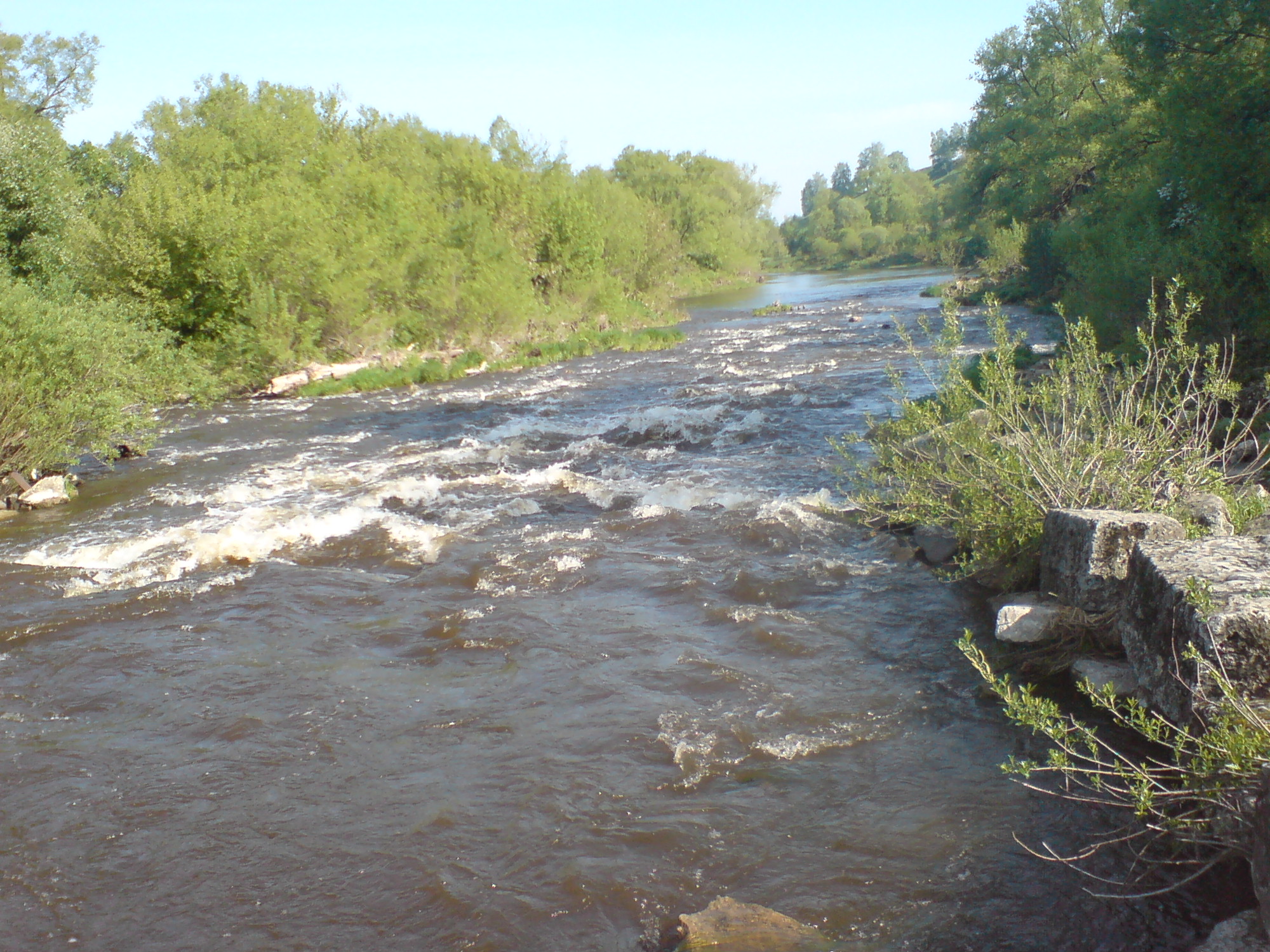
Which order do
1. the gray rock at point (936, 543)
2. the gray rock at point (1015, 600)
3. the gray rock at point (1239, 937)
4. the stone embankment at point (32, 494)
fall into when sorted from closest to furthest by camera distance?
the gray rock at point (1239, 937)
the gray rock at point (1015, 600)
the gray rock at point (936, 543)
the stone embankment at point (32, 494)

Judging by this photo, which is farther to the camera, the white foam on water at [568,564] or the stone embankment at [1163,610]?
the white foam on water at [568,564]

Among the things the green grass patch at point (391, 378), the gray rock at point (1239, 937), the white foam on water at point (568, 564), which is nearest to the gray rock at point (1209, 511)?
the gray rock at point (1239, 937)

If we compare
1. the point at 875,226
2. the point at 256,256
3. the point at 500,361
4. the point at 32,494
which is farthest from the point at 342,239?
the point at 875,226

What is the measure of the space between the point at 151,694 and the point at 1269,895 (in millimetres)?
7278

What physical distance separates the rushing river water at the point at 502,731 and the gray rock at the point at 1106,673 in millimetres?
622

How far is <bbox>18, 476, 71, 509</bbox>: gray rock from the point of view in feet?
44.6

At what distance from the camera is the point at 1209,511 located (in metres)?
6.66

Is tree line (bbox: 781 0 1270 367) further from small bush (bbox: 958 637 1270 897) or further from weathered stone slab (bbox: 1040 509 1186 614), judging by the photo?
small bush (bbox: 958 637 1270 897)

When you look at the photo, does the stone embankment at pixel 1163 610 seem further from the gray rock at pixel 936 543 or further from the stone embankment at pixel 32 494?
the stone embankment at pixel 32 494

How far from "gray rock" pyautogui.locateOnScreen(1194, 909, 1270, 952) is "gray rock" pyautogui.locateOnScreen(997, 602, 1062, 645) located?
2.92m

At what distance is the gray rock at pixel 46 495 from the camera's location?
44.6ft

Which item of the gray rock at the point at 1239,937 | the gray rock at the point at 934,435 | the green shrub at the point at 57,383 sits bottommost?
the gray rock at the point at 1239,937

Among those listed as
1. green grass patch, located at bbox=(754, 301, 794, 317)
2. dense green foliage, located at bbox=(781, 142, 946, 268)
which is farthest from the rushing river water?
dense green foliage, located at bbox=(781, 142, 946, 268)

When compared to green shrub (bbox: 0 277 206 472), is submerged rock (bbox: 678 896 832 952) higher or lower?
lower
